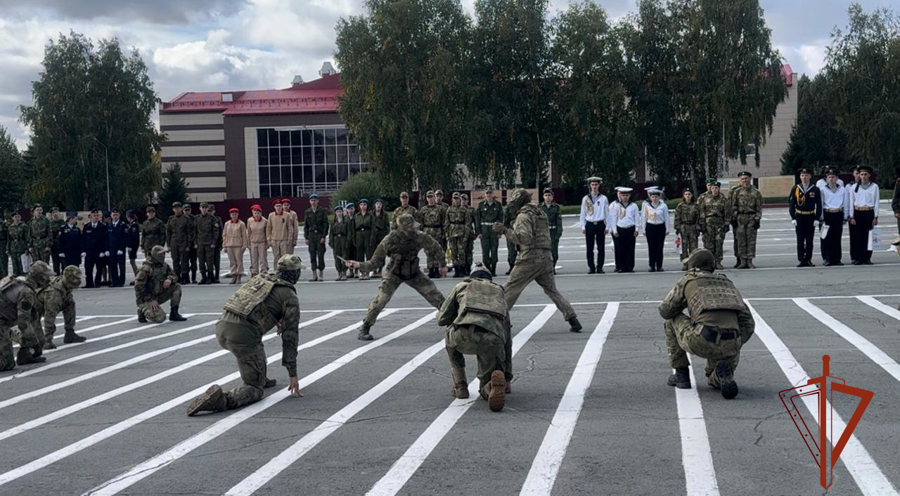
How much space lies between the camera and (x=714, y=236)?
66.9 ft

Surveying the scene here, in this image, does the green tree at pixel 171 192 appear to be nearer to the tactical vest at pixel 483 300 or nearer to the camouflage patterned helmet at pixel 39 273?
the camouflage patterned helmet at pixel 39 273

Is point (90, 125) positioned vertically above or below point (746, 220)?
above

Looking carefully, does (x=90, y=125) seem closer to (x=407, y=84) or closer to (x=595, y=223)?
(x=407, y=84)

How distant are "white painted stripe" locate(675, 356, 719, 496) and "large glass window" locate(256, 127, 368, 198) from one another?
80.7 metres

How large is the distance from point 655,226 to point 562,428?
562 inches

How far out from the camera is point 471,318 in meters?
8.18

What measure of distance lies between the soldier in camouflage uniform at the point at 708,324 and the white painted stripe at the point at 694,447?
29 centimetres

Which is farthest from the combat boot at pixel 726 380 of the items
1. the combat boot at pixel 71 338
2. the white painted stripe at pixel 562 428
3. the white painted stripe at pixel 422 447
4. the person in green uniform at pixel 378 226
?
the person in green uniform at pixel 378 226

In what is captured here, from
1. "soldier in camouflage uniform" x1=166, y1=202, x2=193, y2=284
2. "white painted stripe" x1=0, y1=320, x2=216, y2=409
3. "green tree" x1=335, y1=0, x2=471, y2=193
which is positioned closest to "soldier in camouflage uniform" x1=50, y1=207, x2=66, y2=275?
"soldier in camouflage uniform" x1=166, y1=202, x2=193, y2=284

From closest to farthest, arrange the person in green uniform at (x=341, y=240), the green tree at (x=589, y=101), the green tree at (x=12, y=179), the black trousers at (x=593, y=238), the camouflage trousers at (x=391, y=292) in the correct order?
1. the camouflage trousers at (x=391, y=292)
2. the black trousers at (x=593, y=238)
3. the person in green uniform at (x=341, y=240)
4. the green tree at (x=589, y=101)
5. the green tree at (x=12, y=179)

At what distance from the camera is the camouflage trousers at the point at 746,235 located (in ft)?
66.2

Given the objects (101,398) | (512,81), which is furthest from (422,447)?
(512,81)

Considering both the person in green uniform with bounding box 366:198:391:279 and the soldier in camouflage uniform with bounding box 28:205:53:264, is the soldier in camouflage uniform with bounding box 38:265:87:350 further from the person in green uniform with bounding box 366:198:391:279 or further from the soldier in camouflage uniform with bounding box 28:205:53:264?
the soldier in camouflage uniform with bounding box 28:205:53:264

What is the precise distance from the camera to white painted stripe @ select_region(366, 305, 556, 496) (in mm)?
6024
